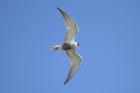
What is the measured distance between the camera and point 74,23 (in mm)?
22250

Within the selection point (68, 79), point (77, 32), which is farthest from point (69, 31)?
point (68, 79)

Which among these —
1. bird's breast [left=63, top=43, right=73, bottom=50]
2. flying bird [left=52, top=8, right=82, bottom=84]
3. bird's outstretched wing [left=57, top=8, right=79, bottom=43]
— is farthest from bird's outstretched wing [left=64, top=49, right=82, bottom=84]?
bird's outstretched wing [left=57, top=8, right=79, bottom=43]

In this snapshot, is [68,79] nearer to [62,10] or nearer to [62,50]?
[62,50]

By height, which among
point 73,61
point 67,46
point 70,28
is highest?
point 70,28

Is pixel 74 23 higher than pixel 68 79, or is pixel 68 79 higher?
pixel 74 23

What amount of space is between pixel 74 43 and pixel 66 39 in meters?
0.31

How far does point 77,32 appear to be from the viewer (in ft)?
74.1

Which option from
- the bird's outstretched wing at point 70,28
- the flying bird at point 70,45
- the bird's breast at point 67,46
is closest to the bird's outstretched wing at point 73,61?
the flying bird at point 70,45

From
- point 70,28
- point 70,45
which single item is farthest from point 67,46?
point 70,28

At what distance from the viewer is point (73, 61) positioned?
23.1 metres

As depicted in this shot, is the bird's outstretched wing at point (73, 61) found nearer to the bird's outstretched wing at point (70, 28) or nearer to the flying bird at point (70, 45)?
the flying bird at point (70, 45)

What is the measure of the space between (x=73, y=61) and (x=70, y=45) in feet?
2.32

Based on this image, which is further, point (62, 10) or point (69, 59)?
point (69, 59)

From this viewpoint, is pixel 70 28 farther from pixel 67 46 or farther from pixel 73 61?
pixel 73 61
